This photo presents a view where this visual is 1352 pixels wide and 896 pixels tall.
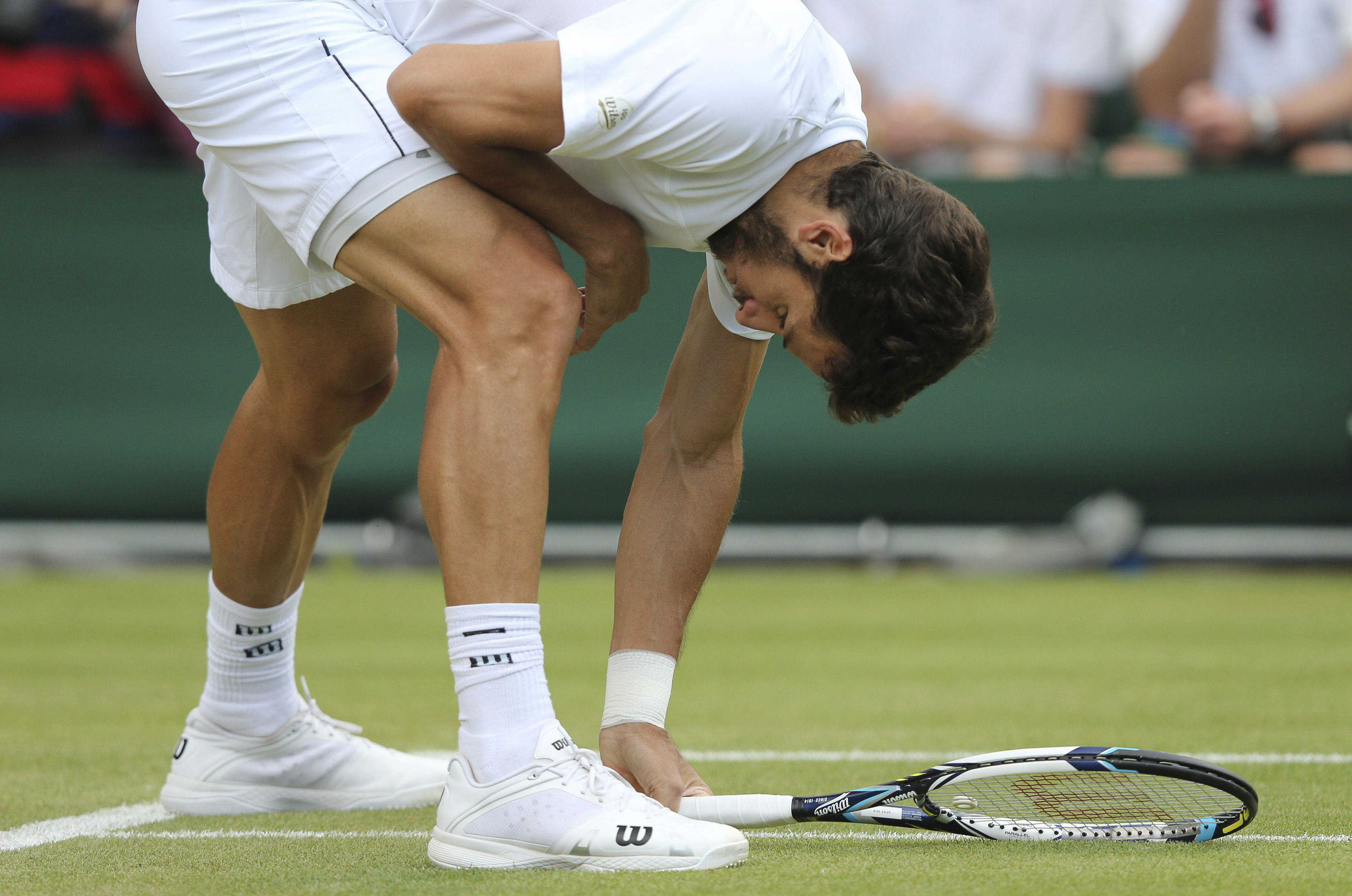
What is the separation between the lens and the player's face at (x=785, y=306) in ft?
7.00

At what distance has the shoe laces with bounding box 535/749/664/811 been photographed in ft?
6.43

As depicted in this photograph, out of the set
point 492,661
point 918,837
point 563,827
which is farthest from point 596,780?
point 918,837

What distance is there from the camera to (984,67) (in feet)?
24.0

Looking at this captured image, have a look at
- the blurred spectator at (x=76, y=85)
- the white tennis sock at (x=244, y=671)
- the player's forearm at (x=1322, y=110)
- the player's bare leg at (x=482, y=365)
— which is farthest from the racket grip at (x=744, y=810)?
the blurred spectator at (x=76, y=85)

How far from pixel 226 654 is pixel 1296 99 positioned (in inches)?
232

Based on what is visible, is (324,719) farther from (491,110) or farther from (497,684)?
(491,110)

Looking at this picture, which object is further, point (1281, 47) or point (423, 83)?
point (1281, 47)

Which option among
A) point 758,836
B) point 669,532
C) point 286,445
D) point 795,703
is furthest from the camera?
point 795,703

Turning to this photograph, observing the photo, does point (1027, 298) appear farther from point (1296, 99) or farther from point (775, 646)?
point (775, 646)

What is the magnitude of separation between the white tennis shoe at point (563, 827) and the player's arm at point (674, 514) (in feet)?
1.20

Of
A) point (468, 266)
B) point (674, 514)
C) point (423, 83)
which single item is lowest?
point (674, 514)

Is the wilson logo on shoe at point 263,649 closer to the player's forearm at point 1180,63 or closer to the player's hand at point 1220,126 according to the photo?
the player's hand at point 1220,126

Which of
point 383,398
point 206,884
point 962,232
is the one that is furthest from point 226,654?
point 962,232

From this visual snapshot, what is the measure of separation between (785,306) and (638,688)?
2.06ft
